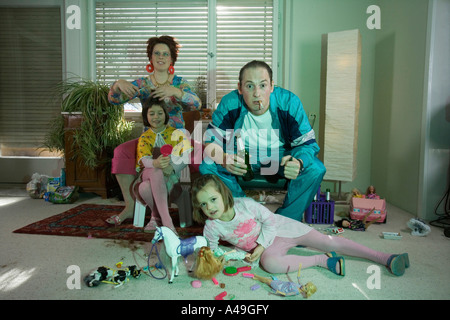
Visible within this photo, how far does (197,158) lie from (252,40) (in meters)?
1.86

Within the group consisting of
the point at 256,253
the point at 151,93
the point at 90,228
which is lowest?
the point at 90,228

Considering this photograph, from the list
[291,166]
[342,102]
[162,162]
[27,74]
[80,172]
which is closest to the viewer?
[291,166]

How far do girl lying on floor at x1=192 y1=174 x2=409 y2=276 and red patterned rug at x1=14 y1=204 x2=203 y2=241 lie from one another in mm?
581

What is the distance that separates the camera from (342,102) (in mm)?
2732

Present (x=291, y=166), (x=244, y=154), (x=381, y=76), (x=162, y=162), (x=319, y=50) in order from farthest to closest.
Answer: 1. (x=319, y=50)
2. (x=381, y=76)
3. (x=162, y=162)
4. (x=244, y=154)
5. (x=291, y=166)

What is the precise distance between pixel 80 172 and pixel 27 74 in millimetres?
1602

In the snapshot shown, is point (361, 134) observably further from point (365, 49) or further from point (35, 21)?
point (35, 21)

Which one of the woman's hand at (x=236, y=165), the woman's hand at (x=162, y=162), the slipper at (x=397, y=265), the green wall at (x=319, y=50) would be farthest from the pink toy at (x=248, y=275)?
the green wall at (x=319, y=50)

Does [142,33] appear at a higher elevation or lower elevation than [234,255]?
higher

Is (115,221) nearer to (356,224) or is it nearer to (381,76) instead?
(356,224)

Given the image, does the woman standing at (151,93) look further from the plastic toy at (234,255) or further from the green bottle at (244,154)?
the plastic toy at (234,255)

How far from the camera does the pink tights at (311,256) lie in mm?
1405

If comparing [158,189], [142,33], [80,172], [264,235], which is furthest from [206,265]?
[142,33]

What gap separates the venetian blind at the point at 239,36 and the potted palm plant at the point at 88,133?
1186 millimetres
